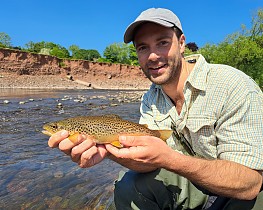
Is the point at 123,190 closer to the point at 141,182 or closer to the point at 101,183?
the point at 141,182

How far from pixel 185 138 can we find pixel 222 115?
1.71 feet

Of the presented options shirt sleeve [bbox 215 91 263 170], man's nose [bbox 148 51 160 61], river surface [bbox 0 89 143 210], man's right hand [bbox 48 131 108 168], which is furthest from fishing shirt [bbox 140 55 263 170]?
river surface [bbox 0 89 143 210]

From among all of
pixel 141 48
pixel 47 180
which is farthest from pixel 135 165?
pixel 47 180

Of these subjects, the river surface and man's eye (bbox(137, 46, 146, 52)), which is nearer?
man's eye (bbox(137, 46, 146, 52))

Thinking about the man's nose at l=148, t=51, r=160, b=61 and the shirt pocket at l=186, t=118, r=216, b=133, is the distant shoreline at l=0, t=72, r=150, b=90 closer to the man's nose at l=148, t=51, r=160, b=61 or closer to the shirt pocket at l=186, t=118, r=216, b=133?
the man's nose at l=148, t=51, r=160, b=61

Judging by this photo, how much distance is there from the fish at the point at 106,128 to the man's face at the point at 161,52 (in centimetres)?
53

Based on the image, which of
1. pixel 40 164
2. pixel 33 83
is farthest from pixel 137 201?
pixel 33 83

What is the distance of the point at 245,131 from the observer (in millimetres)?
2436

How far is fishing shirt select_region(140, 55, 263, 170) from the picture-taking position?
2.43m

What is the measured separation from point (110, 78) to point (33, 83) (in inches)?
918

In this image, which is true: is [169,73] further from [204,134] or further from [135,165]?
[135,165]

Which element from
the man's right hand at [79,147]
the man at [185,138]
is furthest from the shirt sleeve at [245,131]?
the man's right hand at [79,147]

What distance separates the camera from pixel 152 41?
3021 mm

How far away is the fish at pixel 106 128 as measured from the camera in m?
2.75
